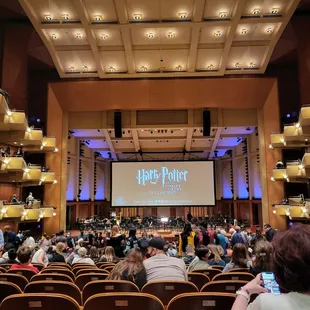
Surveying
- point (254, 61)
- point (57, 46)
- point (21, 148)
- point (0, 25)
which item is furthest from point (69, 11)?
point (254, 61)

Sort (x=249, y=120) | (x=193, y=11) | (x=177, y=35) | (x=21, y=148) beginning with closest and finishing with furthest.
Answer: (x=193, y=11) < (x=177, y=35) < (x=21, y=148) < (x=249, y=120)

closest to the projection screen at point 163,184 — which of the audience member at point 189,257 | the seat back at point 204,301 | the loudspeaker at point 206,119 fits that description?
the loudspeaker at point 206,119

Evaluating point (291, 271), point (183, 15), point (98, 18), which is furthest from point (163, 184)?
point (291, 271)

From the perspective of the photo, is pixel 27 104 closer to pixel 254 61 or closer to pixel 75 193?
pixel 75 193

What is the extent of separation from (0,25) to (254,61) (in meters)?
12.1

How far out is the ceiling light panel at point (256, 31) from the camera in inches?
515

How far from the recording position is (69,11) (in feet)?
40.7

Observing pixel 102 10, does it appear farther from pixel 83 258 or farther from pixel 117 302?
pixel 117 302

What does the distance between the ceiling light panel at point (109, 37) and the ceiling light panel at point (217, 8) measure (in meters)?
3.75

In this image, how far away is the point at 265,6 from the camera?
12289 mm

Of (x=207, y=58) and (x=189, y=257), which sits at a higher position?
(x=207, y=58)

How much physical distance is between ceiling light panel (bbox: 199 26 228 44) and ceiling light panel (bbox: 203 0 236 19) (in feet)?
2.07

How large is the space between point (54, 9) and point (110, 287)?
40.0ft

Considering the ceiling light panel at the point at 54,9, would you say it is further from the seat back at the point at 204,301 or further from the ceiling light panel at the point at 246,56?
the seat back at the point at 204,301
